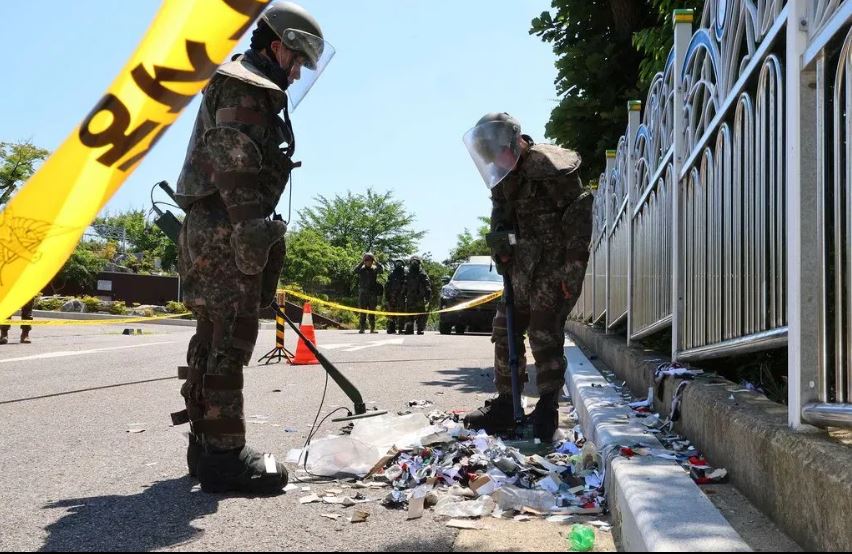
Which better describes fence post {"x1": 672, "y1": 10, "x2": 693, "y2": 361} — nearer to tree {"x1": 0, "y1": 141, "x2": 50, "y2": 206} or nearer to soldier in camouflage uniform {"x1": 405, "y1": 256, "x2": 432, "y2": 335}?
soldier in camouflage uniform {"x1": 405, "y1": 256, "x2": 432, "y2": 335}

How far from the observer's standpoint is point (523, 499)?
3.22 m

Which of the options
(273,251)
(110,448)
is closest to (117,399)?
(110,448)

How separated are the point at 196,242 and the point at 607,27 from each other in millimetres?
9065

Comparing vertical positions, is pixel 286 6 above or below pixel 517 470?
above

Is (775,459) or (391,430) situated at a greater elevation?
(775,459)

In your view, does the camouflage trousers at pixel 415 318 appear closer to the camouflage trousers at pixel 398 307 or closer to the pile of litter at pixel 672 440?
the camouflage trousers at pixel 398 307

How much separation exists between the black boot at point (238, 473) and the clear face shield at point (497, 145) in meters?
2.11

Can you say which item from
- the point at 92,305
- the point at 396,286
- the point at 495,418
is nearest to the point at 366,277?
the point at 396,286

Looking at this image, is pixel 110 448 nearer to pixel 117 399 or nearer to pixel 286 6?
pixel 117 399

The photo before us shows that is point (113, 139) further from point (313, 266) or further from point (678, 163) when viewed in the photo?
point (313, 266)

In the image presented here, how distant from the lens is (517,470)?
363cm

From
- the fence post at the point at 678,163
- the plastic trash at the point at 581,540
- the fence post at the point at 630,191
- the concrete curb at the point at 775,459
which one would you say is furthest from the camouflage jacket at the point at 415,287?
the plastic trash at the point at 581,540

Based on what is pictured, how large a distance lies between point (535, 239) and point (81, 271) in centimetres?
3203

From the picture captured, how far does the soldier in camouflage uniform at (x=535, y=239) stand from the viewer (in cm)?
468
